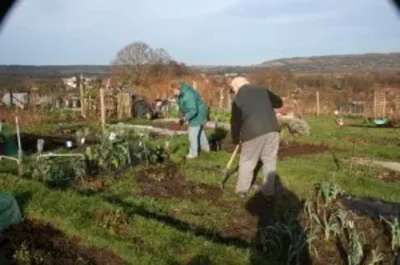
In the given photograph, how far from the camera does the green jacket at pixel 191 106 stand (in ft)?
39.2

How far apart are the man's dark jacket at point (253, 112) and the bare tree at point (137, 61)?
94.9 feet

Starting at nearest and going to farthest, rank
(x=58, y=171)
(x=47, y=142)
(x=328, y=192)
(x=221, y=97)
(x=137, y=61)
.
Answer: (x=328, y=192) → (x=58, y=171) → (x=47, y=142) → (x=221, y=97) → (x=137, y=61)

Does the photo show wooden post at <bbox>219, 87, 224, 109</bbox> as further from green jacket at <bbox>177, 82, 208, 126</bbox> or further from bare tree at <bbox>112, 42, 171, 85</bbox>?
green jacket at <bbox>177, 82, 208, 126</bbox>

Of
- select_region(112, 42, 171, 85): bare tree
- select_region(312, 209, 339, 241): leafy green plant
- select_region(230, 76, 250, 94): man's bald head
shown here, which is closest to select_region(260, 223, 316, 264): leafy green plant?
select_region(312, 209, 339, 241): leafy green plant

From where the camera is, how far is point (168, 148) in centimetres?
1207

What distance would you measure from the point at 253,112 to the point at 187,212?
172cm

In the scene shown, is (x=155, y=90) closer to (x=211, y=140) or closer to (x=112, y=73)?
(x=112, y=73)

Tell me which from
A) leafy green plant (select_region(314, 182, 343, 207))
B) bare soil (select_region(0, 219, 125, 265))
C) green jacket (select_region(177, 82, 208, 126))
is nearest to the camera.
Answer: bare soil (select_region(0, 219, 125, 265))

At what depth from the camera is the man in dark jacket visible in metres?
8.31

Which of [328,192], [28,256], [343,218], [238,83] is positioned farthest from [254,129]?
[28,256]

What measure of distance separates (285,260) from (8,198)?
2996 millimetres

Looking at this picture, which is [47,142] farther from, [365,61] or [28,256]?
[28,256]

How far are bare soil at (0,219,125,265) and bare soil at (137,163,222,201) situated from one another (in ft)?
8.17

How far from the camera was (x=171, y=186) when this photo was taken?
356 inches
